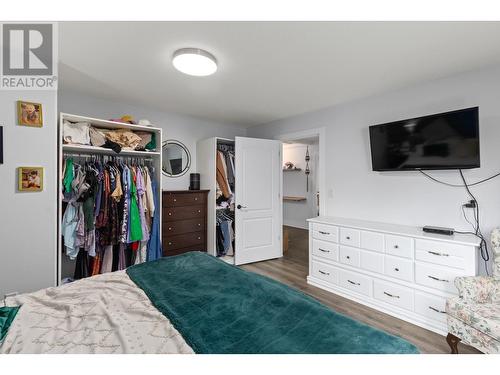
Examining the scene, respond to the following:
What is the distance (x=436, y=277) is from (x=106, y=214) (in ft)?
10.5

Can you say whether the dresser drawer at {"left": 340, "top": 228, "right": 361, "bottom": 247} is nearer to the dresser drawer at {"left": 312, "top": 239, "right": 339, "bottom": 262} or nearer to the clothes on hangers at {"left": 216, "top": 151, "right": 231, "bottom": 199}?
the dresser drawer at {"left": 312, "top": 239, "right": 339, "bottom": 262}

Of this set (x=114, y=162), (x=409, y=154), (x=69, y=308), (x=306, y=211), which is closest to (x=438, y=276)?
(x=409, y=154)

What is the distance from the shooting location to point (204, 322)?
1.14 metres

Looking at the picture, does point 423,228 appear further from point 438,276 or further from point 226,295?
point 226,295

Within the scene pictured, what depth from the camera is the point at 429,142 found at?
7.82 ft

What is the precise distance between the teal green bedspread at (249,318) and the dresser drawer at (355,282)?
1.52m

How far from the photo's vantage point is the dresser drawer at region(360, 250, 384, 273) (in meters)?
2.47

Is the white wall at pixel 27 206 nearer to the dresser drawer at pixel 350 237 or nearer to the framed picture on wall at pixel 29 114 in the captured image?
the framed picture on wall at pixel 29 114

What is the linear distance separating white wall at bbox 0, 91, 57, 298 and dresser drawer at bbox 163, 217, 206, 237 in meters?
1.26

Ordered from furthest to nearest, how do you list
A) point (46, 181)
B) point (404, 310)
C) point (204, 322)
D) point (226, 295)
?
point (404, 310) → point (46, 181) → point (226, 295) → point (204, 322)

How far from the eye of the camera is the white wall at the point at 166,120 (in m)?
2.89
